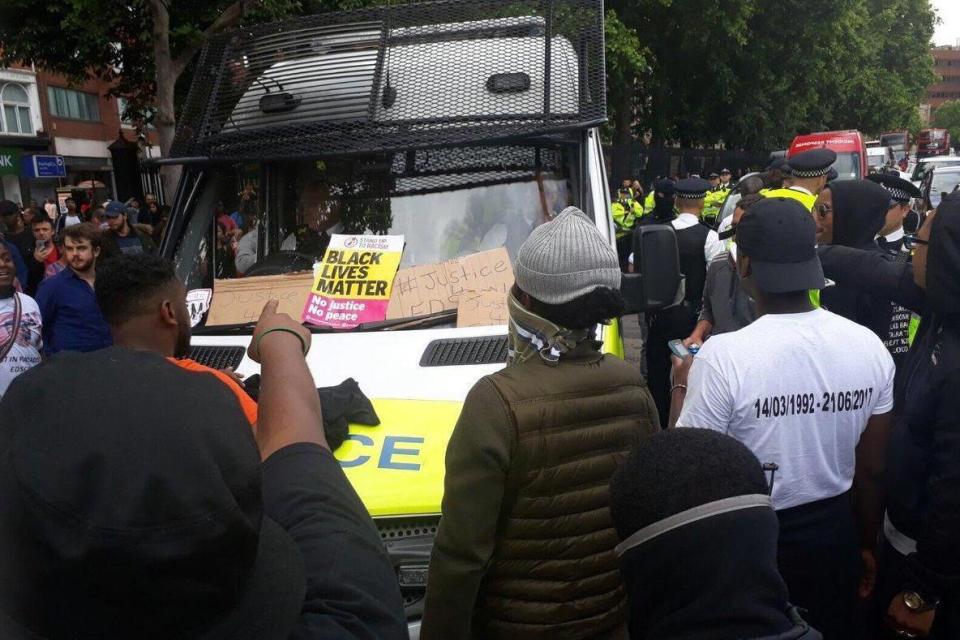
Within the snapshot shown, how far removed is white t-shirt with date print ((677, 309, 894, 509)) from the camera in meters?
2.41

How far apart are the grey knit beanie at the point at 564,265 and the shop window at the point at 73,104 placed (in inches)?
1534

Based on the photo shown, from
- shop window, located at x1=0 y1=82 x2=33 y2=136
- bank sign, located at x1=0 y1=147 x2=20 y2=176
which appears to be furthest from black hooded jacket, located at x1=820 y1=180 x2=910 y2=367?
shop window, located at x1=0 y1=82 x2=33 y2=136

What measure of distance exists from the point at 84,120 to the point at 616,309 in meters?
42.1

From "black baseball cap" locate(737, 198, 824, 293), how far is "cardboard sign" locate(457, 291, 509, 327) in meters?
1.12

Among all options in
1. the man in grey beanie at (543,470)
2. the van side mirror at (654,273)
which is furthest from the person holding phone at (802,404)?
the van side mirror at (654,273)

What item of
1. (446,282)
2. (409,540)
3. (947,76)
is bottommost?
(947,76)

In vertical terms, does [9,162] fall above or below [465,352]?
below

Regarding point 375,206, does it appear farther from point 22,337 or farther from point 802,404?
point 22,337

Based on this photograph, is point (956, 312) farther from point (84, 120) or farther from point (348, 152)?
point (84, 120)

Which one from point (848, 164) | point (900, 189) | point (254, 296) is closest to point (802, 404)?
point (254, 296)

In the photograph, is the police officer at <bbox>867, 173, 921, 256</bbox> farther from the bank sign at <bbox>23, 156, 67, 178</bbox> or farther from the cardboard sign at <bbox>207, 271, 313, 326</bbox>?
the bank sign at <bbox>23, 156, 67, 178</bbox>

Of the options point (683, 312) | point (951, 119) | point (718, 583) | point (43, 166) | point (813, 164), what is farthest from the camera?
point (951, 119)

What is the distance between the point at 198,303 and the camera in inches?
149

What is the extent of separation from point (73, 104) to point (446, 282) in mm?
40057
